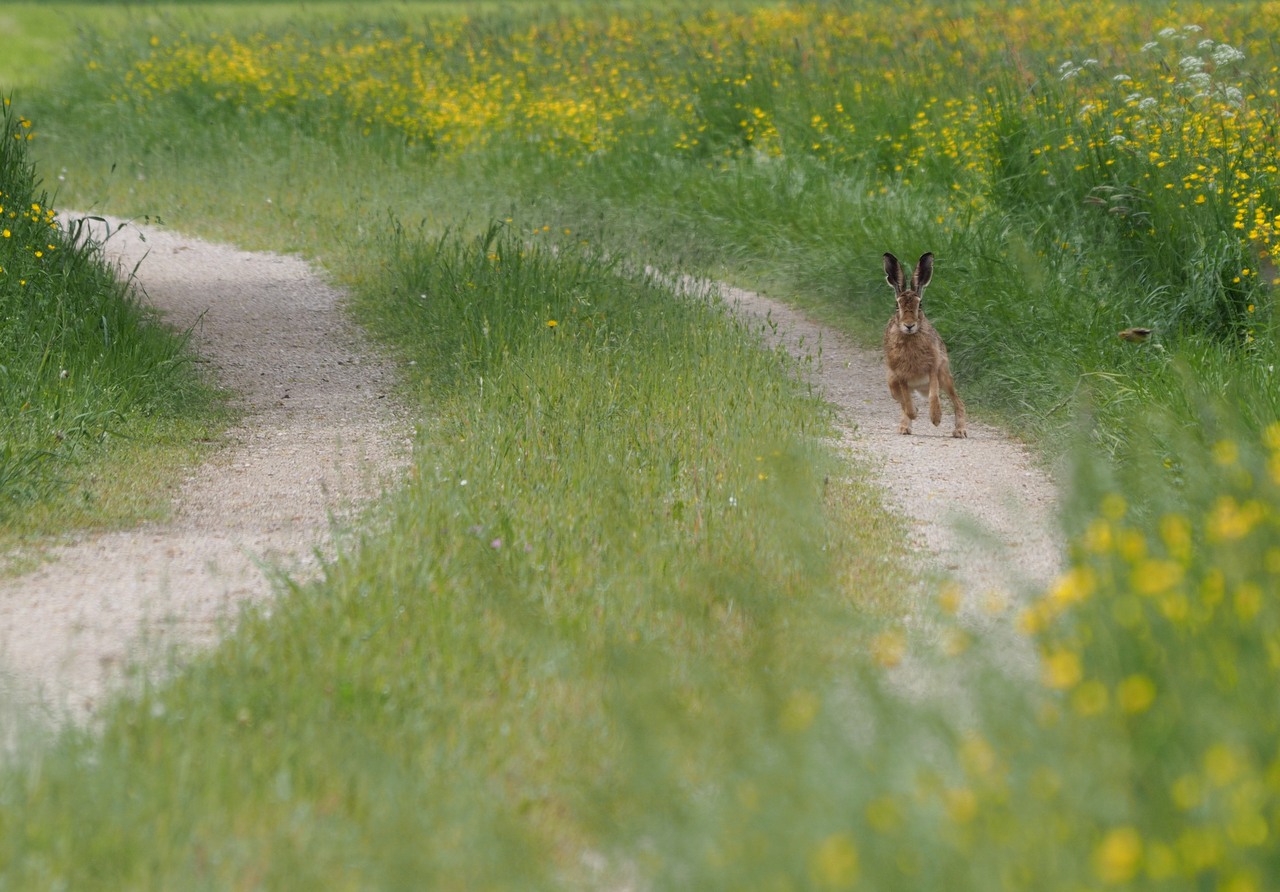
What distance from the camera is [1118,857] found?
229cm

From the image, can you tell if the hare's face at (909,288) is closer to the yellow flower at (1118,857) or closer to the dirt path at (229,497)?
the dirt path at (229,497)

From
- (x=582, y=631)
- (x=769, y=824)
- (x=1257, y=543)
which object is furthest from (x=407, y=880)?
(x=1257, y=543)

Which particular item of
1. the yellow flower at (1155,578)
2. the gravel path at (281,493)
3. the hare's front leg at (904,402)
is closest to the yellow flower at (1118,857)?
the yellow flower at (1155,578)

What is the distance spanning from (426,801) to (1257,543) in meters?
A: 1.85

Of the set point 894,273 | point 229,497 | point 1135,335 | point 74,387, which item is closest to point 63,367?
point 74,387

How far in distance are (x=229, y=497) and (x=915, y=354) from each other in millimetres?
3208

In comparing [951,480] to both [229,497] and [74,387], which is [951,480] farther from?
[74,387]

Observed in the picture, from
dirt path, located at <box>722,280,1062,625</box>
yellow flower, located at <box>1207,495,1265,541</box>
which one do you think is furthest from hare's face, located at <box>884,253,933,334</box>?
yellow flower, located at <box>1207,495,1265,541</box>

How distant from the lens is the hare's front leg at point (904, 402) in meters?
7.83

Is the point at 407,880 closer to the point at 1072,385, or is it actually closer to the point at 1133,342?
the point at 1072,385

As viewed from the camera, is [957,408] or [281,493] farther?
[957,408]

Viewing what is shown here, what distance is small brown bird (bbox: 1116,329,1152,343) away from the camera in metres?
7.32

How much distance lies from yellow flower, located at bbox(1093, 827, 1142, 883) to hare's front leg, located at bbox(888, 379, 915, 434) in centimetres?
539

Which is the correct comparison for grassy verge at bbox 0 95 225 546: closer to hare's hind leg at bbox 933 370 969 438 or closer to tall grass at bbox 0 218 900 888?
tall grass at bbox 0 218 900 888
